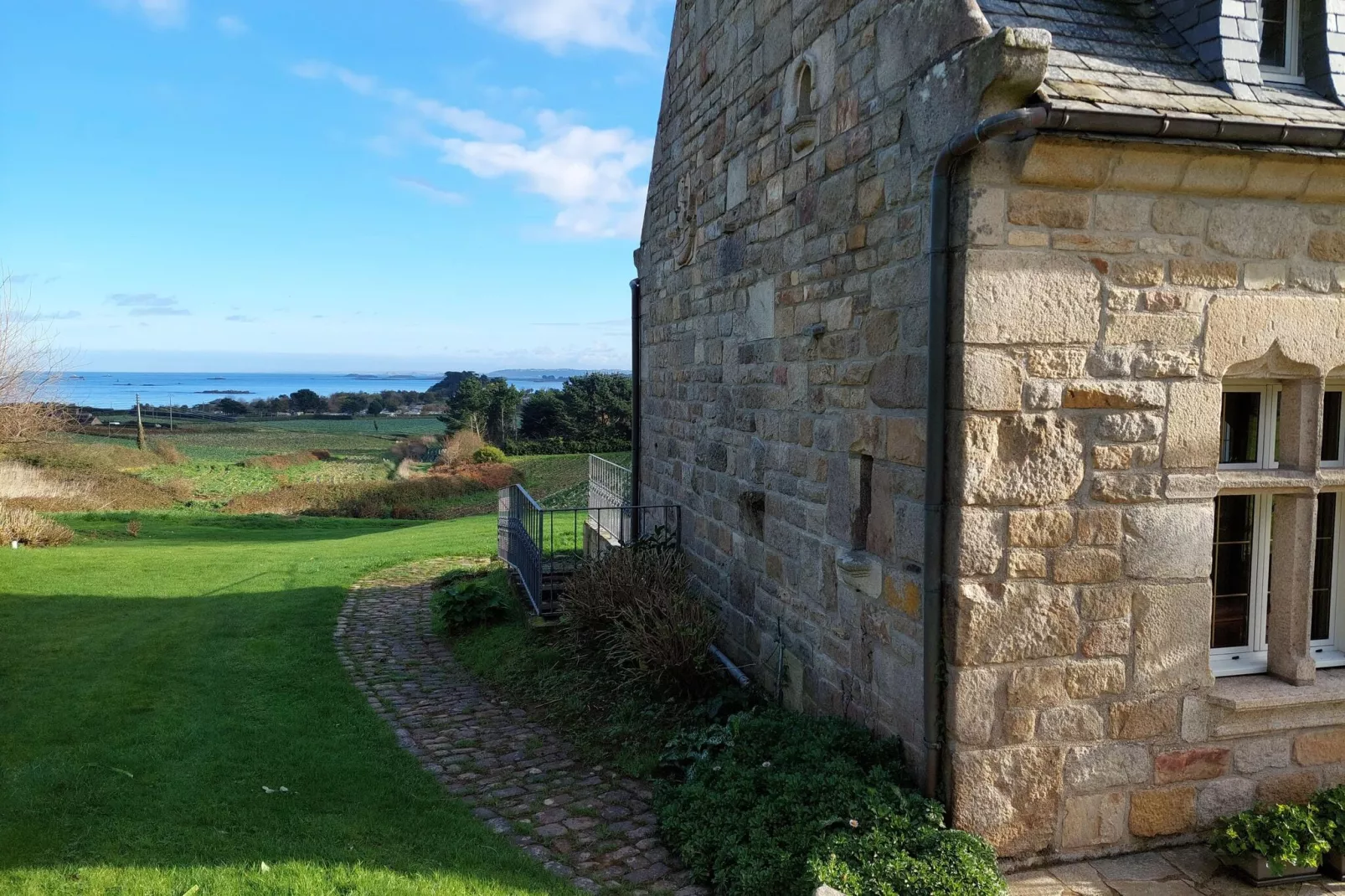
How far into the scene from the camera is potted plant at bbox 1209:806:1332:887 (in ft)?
13.4

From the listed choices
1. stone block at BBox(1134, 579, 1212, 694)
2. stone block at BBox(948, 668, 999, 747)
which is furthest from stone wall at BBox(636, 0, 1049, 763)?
stone block at BBox(1134, 579, 1212, 694)

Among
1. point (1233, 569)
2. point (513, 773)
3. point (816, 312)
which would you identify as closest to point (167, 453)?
point (513, 773)

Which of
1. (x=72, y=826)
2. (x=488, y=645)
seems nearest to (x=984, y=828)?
(x=72, y=826)

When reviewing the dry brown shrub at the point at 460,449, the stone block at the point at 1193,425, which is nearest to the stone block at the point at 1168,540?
the stone block at the point at 1193,425

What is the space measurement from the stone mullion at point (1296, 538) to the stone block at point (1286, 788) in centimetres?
53

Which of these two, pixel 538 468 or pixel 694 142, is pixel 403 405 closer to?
pixel 538 468

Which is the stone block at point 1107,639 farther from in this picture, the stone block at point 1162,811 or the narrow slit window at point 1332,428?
the narrow slit window at point 1332,428

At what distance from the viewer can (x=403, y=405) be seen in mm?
91750

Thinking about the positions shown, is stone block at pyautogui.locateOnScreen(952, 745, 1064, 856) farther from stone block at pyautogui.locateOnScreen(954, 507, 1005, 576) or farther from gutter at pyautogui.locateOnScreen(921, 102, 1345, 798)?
stone block at pyautogui.locateOnScreen(954, 507, 1005, 576)

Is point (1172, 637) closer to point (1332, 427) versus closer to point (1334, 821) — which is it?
point (1334, 821)

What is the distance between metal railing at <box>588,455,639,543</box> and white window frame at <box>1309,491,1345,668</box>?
695cm

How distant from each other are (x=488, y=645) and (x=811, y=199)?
610cm

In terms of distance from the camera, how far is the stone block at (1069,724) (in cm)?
427

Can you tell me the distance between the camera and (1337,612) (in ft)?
15.9
